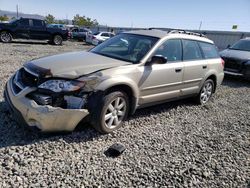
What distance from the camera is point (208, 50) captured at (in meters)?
5.93

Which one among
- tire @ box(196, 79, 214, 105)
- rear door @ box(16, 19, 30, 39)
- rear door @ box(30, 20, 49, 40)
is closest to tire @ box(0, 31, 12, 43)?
rear door @ box(16, 19, 30, 39)

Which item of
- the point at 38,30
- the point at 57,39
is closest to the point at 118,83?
the point at 38,30

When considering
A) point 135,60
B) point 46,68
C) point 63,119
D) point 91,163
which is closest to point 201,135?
point 135,60

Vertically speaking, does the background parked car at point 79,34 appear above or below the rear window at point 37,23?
below

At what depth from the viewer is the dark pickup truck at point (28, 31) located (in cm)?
1645

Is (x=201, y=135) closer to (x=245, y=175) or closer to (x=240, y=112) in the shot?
(x=245, y=175)

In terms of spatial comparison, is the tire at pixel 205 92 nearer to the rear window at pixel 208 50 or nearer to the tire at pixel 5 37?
the rear window at pixel 208 50

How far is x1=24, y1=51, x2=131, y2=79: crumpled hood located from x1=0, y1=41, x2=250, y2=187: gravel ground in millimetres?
924

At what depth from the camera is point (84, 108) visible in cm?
350

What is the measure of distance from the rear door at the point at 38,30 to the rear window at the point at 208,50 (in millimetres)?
14377

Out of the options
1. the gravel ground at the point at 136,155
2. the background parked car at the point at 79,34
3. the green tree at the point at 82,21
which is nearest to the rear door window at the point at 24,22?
the background parked car at the point at 79,34

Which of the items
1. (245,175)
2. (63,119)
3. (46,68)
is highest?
(46,68)

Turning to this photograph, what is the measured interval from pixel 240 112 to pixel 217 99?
3.01 ft

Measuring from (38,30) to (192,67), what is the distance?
14.9 metres
